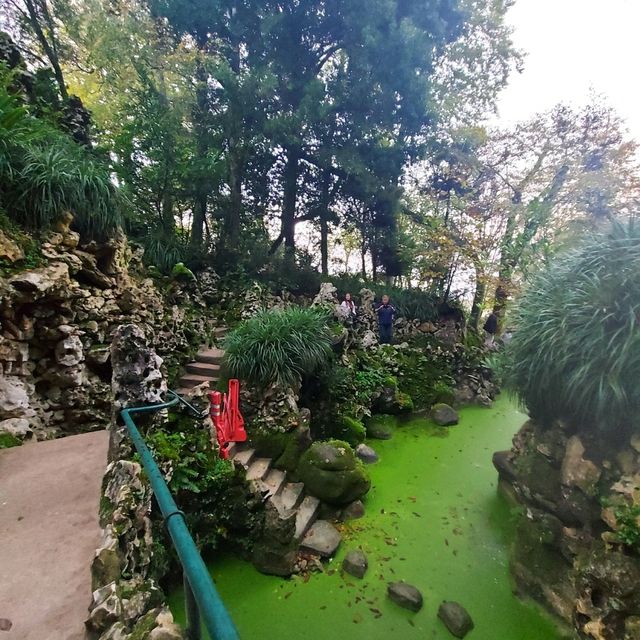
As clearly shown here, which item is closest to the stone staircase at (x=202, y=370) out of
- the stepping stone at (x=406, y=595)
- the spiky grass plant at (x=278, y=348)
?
the spiky grass plant at (x=278, y=348)

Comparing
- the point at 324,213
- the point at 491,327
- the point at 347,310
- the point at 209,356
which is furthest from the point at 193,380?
the point at 491,327

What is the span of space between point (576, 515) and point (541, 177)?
758 centimetres

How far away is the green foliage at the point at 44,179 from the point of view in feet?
10.2

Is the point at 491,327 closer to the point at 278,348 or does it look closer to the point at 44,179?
the point at 278,348

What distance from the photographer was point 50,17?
18.0ft

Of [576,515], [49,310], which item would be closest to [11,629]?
[49,310]

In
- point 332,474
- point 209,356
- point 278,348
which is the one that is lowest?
point 332,474

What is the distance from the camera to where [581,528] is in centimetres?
267

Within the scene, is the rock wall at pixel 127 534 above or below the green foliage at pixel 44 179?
below

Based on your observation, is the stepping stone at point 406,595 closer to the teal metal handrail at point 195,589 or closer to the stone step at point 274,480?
the stone step at point 274,480

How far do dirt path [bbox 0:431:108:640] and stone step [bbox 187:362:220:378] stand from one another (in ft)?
7.61

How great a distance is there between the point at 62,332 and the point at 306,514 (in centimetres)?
303

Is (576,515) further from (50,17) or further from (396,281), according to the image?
(50,17)

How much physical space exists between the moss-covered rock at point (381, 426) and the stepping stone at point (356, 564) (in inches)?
91.8
